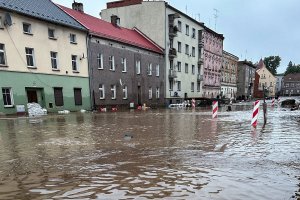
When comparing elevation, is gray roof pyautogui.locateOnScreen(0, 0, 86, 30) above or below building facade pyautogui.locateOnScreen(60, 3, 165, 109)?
above

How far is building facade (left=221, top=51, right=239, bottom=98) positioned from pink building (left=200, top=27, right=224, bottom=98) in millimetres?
3114

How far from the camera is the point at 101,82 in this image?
90.1ft

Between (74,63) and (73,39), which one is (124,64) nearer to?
(74,63)

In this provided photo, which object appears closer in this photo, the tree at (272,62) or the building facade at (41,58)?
the building facade at (41,58)

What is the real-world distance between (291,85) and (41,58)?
125 meters

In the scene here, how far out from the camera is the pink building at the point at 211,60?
5112cm

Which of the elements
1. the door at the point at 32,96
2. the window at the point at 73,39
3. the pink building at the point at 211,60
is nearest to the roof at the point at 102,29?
the window at the point at 73,39

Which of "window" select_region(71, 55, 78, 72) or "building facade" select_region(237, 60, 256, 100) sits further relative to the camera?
"building facade" select_region(237, 60, 256, 100)

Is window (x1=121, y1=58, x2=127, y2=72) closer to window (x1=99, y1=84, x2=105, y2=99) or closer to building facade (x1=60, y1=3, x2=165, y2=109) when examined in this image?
building facade (x1=60, y1=3, x2=165, y2=109)

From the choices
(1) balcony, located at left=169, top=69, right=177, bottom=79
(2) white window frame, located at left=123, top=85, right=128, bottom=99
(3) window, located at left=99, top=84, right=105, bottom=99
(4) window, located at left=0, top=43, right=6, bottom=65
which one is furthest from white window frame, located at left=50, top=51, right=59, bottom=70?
(1) balcony, located at left=169, top=69, right=177, bottom=79

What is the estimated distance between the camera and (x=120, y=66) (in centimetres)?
3008

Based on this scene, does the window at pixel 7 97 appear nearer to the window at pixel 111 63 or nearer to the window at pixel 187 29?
the window at pixel 111 63

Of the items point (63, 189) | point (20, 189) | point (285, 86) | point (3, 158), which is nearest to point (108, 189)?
point (63, 189)

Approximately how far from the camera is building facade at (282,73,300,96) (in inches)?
4742
